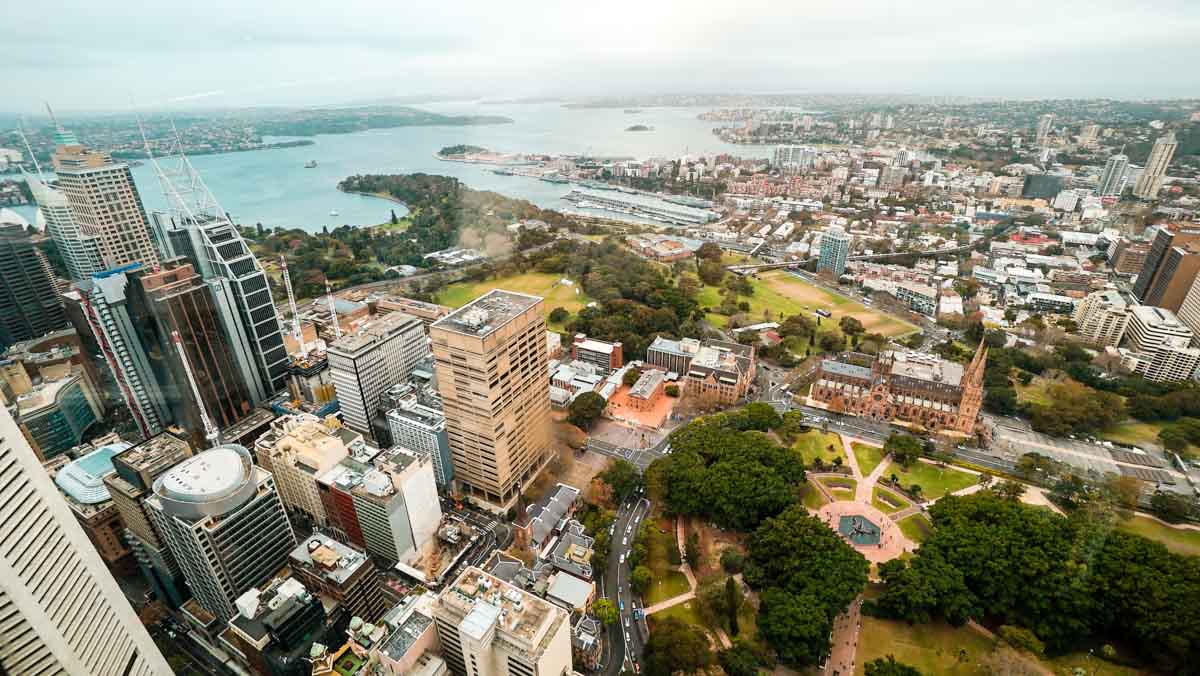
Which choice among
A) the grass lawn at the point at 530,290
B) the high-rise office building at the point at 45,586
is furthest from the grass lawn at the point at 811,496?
the grass lawn at the point at 530,290

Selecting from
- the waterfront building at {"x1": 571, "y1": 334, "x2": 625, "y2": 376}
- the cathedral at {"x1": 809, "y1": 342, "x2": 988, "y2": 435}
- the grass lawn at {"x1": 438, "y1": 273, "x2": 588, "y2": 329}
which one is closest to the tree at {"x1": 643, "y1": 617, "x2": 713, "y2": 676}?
the cathedral at {"x1": 809, "y1": 342, "x2": 988, "y2": 435}

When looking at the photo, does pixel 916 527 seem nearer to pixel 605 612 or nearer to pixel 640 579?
pixel 640 579

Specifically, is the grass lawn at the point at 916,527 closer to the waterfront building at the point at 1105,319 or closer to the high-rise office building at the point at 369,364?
the waterfront building at the point at 1105,319

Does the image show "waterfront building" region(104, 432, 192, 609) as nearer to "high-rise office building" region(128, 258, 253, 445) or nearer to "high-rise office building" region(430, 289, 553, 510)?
"high-rise office building" region(128, 258, 253, 445)

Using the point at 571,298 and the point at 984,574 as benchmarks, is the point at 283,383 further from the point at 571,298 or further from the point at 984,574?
the point at 984,574

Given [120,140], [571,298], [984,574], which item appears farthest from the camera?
[571,298]

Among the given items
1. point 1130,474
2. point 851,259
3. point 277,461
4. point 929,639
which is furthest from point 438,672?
point 851,259
